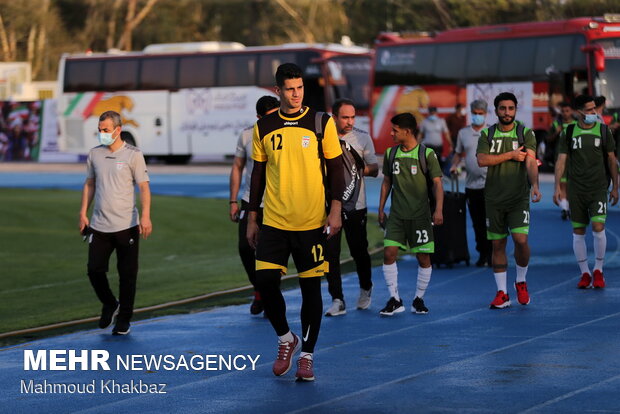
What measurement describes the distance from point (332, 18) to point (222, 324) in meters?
65.5

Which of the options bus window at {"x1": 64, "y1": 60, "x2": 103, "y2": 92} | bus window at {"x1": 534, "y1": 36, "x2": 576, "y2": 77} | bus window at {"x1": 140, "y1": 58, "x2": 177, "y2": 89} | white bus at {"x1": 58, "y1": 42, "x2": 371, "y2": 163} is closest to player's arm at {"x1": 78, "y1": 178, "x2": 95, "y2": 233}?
bus window at {"x1": 534, "y1": 36, "x2": 576, "y2": 77}

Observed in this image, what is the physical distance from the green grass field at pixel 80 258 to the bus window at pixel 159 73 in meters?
17.2

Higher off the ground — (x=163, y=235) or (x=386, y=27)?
(x=386, y=27)

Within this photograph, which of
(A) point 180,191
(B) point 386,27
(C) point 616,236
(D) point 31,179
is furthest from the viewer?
(B) point 386,27

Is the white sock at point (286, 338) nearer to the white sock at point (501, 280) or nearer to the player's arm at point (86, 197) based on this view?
the player's arm at point (86, 197)

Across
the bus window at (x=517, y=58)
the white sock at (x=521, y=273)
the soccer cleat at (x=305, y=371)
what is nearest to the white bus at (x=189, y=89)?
the bus window at (x=517, y=58)

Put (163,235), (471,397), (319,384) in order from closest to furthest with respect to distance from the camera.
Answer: (471,397), (319,384), (163,235)

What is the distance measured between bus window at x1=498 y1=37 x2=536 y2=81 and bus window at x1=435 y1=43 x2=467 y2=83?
1.40 m

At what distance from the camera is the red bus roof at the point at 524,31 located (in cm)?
3306

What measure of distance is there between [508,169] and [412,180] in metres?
0.84

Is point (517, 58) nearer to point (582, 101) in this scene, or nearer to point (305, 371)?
point (582, 101)

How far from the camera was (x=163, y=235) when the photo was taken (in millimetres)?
21750

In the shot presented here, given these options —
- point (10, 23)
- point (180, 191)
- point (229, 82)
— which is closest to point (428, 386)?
point (180, 191)

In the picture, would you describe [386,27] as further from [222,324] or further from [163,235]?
[222,324]
